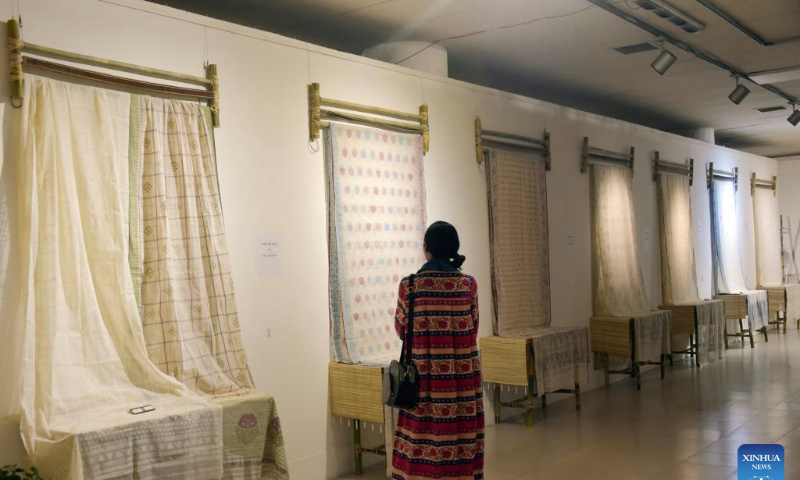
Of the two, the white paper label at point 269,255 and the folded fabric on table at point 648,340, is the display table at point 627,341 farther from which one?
the white paper label at point 269,255

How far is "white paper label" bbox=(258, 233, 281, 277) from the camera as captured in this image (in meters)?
4.86

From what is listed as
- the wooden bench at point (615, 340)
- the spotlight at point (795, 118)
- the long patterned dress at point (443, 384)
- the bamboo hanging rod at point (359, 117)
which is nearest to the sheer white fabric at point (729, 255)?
the spotlight at point (795, 118)

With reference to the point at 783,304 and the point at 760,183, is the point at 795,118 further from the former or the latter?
the point at 783,304

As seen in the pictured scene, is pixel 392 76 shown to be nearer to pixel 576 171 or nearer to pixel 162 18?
pixel 162 18

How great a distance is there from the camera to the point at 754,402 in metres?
7.12

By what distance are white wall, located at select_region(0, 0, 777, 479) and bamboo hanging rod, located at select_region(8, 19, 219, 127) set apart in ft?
0.22

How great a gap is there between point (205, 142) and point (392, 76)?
1899 mm

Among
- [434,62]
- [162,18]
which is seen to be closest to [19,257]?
[162,18]

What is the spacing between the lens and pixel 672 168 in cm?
1020

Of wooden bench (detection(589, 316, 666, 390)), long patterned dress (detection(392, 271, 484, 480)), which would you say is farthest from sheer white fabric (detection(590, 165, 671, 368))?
long patterned dress (detection(392, 271, 484, 480))

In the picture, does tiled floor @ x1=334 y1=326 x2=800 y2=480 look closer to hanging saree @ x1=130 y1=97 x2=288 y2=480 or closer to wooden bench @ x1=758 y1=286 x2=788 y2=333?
hanging saree @ x1=130 y1=97 x2=288 y2=480

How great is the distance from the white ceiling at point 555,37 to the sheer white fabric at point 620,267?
3.62 ft

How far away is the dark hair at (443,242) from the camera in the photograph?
381cm

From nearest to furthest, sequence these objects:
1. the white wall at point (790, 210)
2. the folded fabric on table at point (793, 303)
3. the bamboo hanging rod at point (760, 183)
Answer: the bamboo hanging rod at point (760, 183), the folded fabric on table at point (793, 303), the white wall at point (790, 210)
